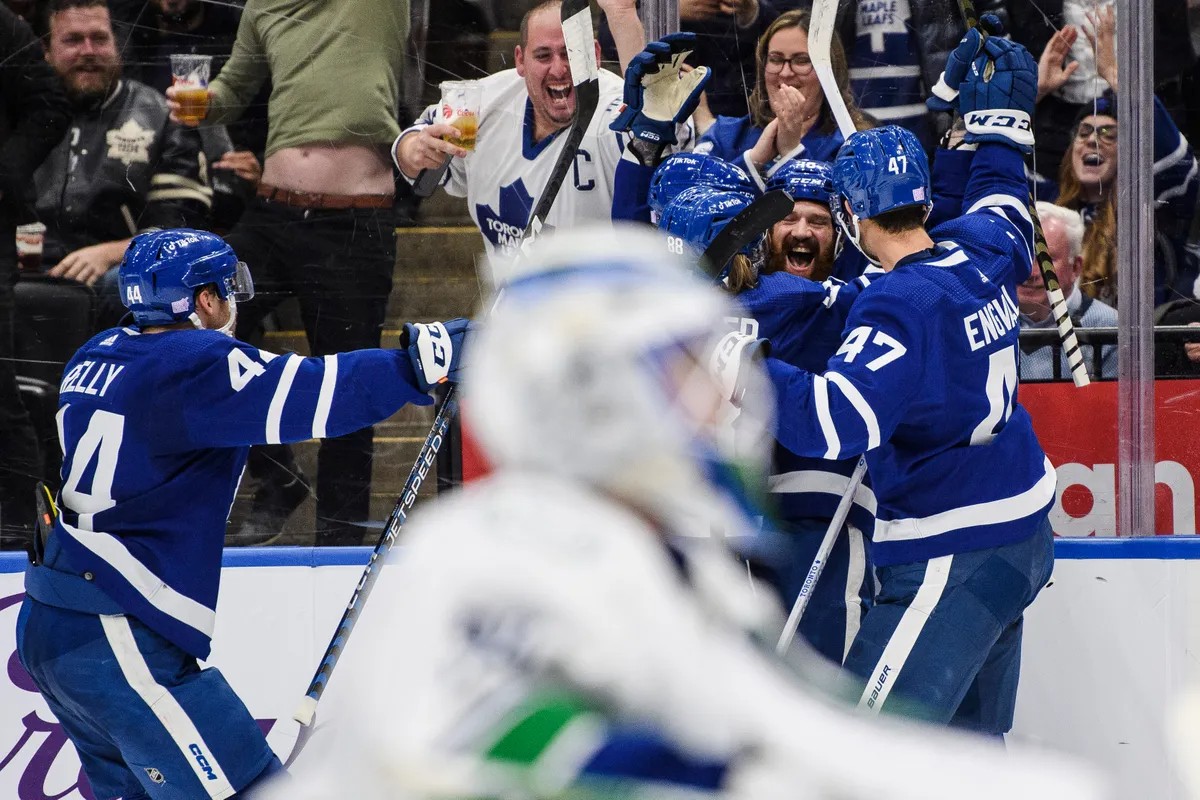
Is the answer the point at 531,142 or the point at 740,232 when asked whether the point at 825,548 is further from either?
the point at 531,142

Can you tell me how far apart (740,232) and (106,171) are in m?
1.79

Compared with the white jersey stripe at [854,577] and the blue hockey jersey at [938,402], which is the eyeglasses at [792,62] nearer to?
the blue hockey jersey at [938,402]

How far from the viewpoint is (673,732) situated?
3.08 ft

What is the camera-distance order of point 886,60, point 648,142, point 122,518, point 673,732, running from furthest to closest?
point 886,60 < point 648,142 < point 122,518 < point 673,732

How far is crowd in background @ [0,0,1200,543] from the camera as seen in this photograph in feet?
11.5

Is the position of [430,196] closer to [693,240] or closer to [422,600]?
[693,240]

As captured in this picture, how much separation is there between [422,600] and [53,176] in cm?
300

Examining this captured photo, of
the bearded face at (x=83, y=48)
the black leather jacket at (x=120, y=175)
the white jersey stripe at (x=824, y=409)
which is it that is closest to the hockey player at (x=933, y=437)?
the white jersey stripe at (x=824, y=409)

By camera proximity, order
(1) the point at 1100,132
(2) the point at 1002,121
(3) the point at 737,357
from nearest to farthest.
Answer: (3) the point at 737,357 < (2) the point at 1002,121 < (1) the point at 1100,132

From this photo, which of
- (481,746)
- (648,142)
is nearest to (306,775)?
(481,746)

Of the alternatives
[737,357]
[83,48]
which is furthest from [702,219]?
[83,48]

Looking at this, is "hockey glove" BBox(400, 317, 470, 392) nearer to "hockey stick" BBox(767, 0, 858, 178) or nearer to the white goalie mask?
"hockey stick" BBox(767, 0, 858, 178)

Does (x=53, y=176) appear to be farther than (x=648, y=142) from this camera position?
Yes

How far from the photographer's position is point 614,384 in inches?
39.0
